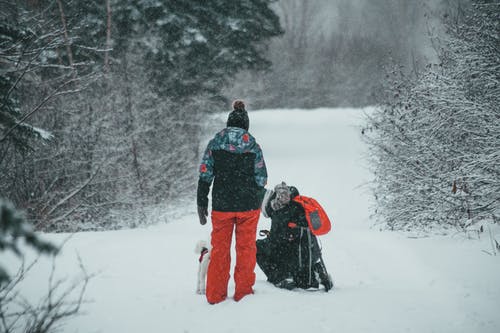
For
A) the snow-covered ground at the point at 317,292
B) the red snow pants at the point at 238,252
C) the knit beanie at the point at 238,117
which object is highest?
the knit beanie at the point at 238,117

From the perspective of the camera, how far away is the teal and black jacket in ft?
9.77

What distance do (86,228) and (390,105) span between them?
A: 7926 millimetres

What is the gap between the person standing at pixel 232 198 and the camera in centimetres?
298

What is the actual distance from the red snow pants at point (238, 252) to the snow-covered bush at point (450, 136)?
11.7 feet

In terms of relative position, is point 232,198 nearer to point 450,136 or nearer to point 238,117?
point 238,117

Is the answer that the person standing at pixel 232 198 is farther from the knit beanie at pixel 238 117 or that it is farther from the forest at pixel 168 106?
the forest at pixel 168 106

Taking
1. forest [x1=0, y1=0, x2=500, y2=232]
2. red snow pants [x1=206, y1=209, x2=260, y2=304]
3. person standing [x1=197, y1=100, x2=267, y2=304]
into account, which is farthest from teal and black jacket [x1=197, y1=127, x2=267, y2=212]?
forest [x1=0, y1=0, x2=500, y2=232]

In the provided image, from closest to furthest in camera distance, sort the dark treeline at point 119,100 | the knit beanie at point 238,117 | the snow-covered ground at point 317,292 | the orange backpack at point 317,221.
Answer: the snow-covered ground at point 317,292 < the knit beanie at point 238,117 < the orange backpack at point 317,221 < the dark treeline at point 119,100

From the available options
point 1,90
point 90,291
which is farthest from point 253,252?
point 1,90

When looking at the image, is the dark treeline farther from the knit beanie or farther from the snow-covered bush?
the snow-covered bush

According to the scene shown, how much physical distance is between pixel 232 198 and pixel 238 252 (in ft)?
1.81

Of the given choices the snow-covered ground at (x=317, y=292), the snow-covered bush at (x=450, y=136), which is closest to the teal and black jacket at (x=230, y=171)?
the snow-covered ground at (x=317, y=292)

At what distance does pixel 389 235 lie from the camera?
5695 millimetres

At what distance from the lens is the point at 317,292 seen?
3.23 meters
